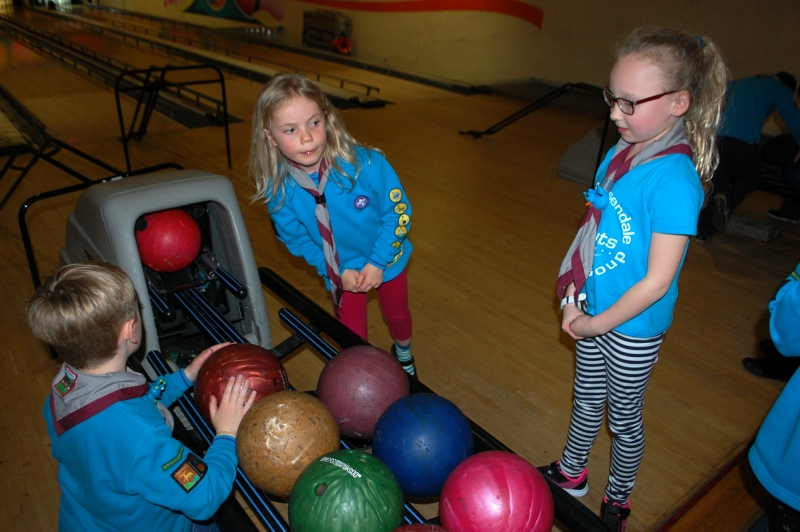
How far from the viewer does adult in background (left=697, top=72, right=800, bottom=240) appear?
3.30 metres

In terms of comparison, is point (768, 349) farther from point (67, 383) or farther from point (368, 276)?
point (67, 383)

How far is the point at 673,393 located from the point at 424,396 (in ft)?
4.47

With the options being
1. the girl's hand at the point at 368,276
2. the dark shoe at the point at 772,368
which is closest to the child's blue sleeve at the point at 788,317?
the girl's hand at the point at 368,276

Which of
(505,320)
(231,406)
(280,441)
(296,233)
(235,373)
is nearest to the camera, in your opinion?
(280,441)

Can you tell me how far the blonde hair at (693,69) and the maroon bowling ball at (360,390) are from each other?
915mm

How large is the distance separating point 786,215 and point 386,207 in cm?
367

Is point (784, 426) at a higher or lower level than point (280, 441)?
higher

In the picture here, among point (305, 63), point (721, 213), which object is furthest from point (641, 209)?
point (305, 63)

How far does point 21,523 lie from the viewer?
1.64 meters

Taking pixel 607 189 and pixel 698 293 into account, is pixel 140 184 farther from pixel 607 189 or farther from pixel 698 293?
pixel 698 293

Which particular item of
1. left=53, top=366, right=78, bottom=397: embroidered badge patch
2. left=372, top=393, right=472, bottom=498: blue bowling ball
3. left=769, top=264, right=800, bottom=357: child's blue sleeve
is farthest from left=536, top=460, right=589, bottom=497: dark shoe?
left=53, top=366, right=78, bottom=397: embroidered badge patch

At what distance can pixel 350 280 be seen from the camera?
1836mm

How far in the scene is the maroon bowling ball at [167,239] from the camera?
1.98 metres

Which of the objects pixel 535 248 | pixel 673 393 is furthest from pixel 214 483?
pixel 535 248
